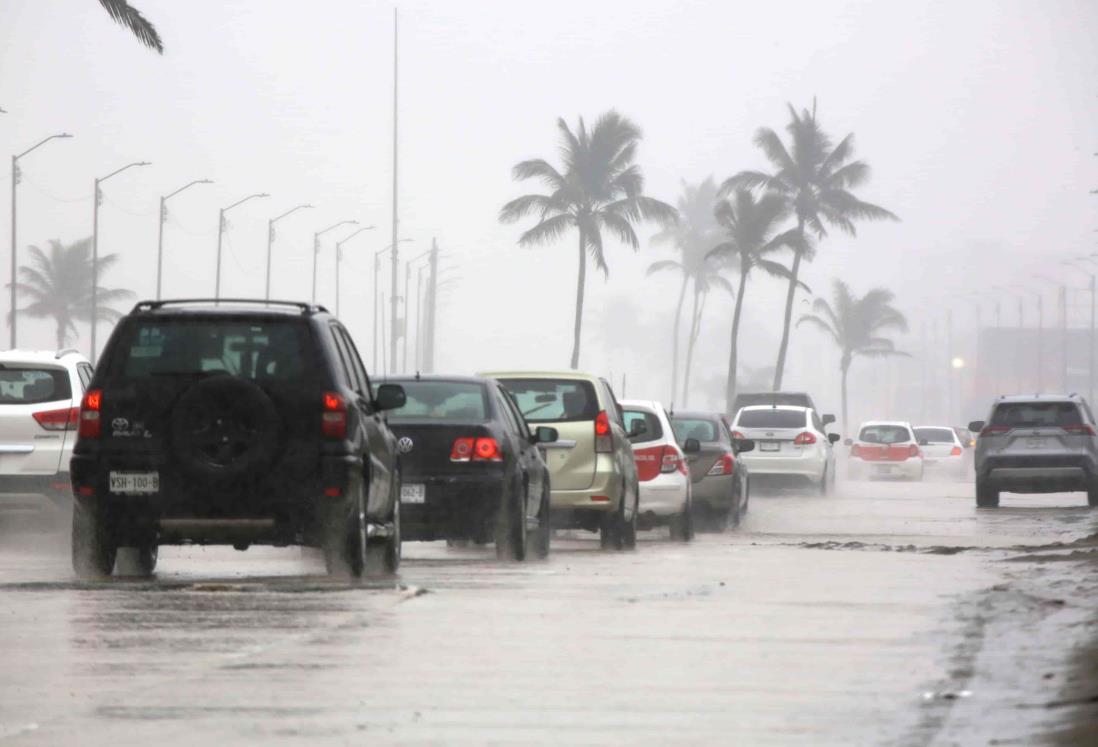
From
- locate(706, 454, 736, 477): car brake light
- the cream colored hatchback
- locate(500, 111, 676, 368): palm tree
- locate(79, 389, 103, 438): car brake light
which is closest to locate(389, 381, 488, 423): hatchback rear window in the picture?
the cream colored hatchback

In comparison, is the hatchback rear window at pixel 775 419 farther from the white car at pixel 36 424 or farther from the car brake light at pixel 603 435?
the white car at pixel 36 424

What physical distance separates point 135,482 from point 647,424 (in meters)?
11.4

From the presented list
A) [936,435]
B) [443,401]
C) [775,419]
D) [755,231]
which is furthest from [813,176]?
[443,401]

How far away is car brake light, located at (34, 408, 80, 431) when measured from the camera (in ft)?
71.7

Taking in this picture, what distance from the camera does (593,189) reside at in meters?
89.1

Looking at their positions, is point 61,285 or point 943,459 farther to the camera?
point 61,285

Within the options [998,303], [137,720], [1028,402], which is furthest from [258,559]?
[998,303]

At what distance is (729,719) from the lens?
8.27 metres

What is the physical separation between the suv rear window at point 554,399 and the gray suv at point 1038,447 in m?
15.9

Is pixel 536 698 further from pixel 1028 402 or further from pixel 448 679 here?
pixel 1028 402

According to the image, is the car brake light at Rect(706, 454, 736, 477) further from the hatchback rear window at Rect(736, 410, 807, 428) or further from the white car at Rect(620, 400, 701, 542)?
the hatchback rear window at Rect(736, 410, 807, 428)

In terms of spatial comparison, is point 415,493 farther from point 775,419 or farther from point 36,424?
point 775,419

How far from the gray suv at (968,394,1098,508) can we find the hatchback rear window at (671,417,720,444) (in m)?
Answer: 7.82

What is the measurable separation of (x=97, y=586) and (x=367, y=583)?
1.63 m
